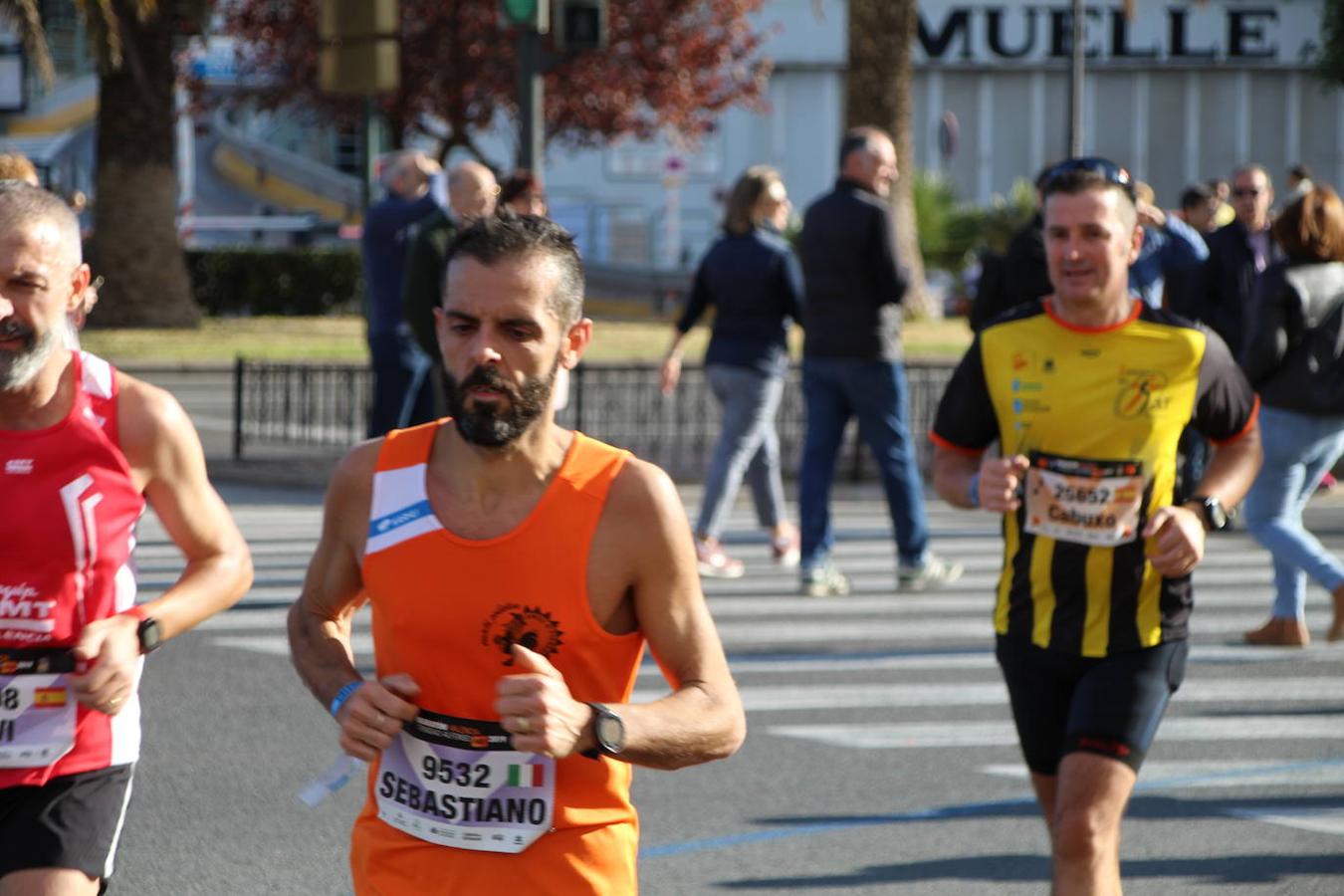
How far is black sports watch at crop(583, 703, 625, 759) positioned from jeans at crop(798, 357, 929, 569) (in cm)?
728

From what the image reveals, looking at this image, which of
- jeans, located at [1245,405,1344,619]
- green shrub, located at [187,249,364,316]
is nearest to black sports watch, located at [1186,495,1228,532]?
jeans, located at [1245,405,1344,619]

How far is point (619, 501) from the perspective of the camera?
10.6 feet

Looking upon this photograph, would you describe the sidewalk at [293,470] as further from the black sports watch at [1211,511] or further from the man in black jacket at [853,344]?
the black sports watch at [1211,511]

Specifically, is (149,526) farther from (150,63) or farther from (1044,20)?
(1044,20)

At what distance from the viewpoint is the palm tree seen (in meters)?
25.9

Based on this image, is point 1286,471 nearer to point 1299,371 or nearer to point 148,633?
point 1299,371

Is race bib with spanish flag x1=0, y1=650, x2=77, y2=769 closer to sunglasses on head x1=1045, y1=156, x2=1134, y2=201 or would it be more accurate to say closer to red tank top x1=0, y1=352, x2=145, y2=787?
red tank top x1=0, y1=352, x2=145, y2=787

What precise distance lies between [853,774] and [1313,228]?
295 centimetres

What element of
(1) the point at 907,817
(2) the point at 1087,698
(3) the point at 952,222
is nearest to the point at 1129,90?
(3) the point at 952,222

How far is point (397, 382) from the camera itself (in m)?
12.6

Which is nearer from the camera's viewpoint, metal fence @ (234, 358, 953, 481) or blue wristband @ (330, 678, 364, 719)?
blue wristband @ (330, 678, 364, 719)

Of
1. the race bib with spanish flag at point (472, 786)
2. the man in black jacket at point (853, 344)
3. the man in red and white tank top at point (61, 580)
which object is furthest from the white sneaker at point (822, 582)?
the race bib with spanish flag at point (472, 786)

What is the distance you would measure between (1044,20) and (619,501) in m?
53.4

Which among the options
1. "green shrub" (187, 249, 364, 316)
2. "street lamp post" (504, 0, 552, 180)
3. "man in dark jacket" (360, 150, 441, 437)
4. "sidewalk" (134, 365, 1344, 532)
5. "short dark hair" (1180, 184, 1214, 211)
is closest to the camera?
"man in dark jacket" (360, 150, 441, 437)
